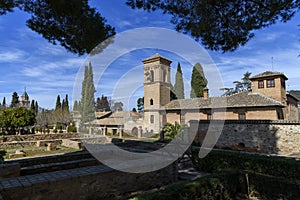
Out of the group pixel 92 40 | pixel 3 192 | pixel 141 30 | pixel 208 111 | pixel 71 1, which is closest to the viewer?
pixel 3 192

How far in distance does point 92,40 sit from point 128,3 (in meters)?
1.70

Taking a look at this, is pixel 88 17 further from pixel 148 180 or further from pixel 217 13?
pixel 148 180

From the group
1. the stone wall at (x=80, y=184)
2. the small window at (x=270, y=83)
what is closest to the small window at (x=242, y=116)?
the small window at (x=270, y=83)

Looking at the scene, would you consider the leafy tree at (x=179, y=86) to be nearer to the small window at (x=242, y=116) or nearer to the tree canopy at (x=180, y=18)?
the small window at (x=242, y=116)

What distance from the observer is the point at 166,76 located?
93.5 feet

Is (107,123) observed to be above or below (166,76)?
below

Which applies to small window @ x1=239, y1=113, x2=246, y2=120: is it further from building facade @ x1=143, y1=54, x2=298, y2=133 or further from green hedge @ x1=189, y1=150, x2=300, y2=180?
green hedge @ x1=189, y1=150, x2=300, y2=180

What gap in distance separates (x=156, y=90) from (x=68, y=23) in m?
21.2

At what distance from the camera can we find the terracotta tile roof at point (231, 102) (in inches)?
736

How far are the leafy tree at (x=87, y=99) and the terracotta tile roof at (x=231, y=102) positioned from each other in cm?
1144

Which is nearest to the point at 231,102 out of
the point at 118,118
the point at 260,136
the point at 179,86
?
the point at 260,136

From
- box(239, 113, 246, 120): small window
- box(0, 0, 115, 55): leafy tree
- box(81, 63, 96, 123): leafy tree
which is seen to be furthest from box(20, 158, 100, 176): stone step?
box(81, 63, 96, 123): leafy tree

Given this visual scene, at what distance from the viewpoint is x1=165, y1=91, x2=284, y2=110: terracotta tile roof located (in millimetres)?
18703

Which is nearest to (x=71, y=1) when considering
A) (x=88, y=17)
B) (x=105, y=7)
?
Result: (x=88, y=17)
